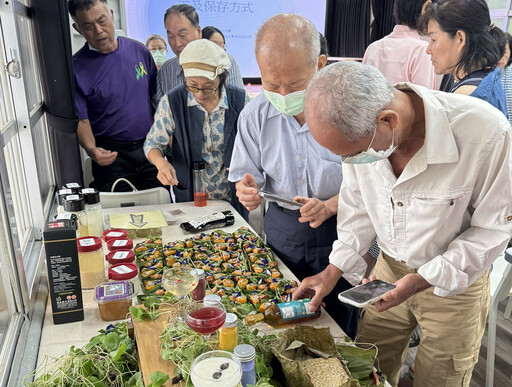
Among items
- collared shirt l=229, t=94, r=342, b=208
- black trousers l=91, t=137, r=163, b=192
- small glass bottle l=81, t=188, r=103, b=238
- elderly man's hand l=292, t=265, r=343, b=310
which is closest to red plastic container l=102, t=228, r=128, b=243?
small glass bottle l=81, t=188, r=103, b=238

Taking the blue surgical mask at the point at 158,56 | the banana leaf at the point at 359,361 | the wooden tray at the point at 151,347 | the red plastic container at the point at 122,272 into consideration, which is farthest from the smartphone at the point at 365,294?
the blue surgical mask at the point at 158,56

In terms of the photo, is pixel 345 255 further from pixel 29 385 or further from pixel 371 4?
pixel 371 4

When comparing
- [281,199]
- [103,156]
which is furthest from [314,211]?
[103,156]

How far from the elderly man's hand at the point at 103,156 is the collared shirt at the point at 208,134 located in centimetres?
65

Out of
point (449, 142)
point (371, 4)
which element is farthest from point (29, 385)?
point (371, 4)

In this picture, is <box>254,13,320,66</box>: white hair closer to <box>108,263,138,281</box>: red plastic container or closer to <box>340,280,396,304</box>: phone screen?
<box>340,280,396,304</box>: phone screen

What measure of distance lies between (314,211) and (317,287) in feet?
1.15

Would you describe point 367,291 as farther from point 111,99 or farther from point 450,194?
point 111,99

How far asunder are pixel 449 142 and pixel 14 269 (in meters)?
1.43

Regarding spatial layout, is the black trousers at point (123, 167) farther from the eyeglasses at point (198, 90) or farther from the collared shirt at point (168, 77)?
the eyeglasses at point (198, 90)

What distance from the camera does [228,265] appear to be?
1.80 m

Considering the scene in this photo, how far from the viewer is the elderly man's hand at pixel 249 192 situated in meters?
1.93

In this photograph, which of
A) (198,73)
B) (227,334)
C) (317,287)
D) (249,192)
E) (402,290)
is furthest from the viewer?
(198,73)

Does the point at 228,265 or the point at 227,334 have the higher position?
the point at 227,334
